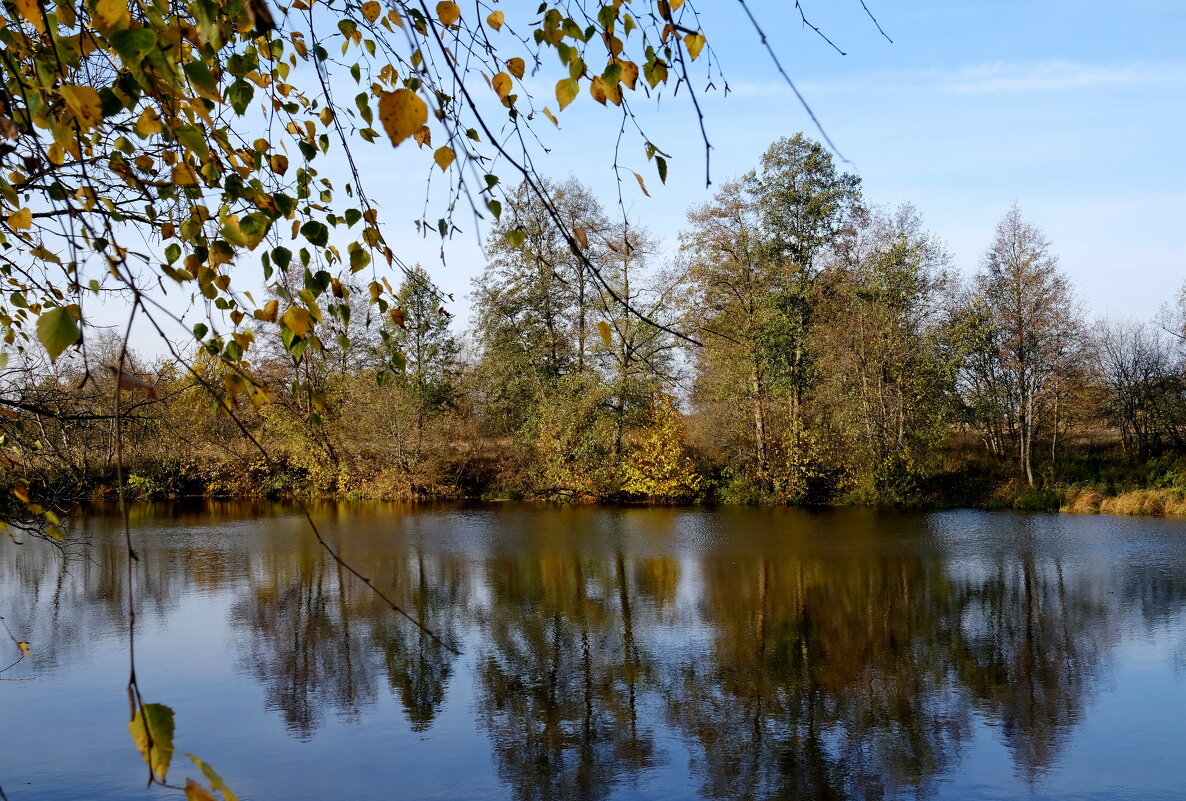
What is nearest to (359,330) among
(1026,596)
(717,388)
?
(717,388)

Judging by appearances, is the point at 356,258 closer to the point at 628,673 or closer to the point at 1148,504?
the point at 628,673

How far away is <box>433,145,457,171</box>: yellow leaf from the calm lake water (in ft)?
17.4

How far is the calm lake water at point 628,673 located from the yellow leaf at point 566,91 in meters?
5.36

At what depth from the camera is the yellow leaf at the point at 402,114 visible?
129 cm

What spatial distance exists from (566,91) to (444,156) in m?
0.28

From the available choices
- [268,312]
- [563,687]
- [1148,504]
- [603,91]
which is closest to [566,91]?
[603,91]

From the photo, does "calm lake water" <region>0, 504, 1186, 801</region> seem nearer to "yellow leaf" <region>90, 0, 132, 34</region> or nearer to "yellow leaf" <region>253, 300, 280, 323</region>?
"yellow leaf" <region>253, 300, 280, 323</region>

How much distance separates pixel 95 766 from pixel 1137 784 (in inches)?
297

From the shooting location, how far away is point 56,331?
1092mm

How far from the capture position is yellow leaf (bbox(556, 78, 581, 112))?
1.78m

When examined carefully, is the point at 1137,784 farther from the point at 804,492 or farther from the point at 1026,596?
the point at 804,492

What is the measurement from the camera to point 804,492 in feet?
79.0

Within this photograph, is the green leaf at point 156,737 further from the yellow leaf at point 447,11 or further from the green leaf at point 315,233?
the yellow leaf at point 447,11

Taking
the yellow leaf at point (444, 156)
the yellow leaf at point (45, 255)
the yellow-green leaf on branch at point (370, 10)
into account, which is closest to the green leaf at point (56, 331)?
the yellow leaf at point (444, 156)
